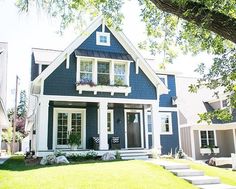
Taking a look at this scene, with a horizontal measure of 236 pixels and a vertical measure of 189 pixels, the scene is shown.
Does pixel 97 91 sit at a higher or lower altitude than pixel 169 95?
lower

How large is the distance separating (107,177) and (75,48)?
28.7 ft

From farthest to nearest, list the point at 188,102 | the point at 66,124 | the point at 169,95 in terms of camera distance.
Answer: the point at 188,102 < the point at 169,95 < the point at 66,124

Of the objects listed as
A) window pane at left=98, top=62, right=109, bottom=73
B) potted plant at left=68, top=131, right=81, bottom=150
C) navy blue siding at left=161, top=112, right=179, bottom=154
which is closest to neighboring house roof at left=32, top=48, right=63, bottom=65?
window pane at left=98, top=62, right=109, bottom=73

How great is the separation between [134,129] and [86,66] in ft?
16.7

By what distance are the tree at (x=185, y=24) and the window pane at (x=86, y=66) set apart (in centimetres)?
696

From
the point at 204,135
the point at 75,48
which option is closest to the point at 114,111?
the point at 75,48

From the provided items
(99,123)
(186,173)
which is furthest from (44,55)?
(186,173)

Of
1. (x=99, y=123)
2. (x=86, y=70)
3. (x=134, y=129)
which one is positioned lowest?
(x=134, y=129)

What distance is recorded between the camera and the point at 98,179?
877cm

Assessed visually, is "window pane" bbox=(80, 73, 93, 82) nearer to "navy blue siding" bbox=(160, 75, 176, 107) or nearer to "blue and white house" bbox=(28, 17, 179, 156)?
"blue and white house" bbox=(28, 17, 179, 156)

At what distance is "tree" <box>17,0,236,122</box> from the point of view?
461 cm

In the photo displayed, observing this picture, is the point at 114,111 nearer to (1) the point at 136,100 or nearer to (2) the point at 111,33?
(1) the point at 136,100

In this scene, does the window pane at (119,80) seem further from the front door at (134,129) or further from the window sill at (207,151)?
the window sill at (207,151)

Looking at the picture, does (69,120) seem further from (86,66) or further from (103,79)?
(86,66)
